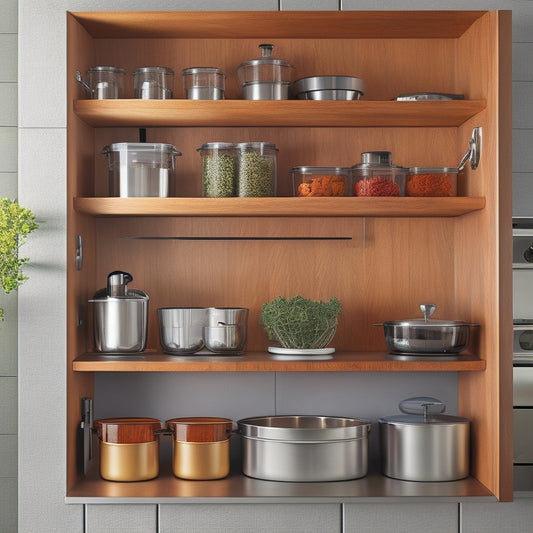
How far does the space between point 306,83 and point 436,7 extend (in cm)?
43

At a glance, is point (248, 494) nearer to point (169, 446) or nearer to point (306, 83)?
point (169, 446)

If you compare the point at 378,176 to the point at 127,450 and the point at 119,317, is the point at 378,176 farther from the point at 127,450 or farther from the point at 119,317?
the point at 127,450

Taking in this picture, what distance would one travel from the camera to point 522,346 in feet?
7.34

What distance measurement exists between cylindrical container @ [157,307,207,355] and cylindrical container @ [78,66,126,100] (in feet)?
2.02

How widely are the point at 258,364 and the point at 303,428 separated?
22cm

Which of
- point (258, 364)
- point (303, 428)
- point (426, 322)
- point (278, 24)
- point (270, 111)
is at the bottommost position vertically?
point (303, 428)

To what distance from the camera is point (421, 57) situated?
244cm

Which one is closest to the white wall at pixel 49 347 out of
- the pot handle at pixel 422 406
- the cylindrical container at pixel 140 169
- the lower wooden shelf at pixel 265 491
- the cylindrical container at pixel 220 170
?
the lower wooden shelf at pixel 265 491

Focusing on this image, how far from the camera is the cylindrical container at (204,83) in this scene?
7.25 ft

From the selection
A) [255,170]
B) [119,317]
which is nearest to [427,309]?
[255,170]

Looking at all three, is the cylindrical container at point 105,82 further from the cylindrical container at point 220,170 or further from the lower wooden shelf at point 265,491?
the lower wooden shelf at point 265,491

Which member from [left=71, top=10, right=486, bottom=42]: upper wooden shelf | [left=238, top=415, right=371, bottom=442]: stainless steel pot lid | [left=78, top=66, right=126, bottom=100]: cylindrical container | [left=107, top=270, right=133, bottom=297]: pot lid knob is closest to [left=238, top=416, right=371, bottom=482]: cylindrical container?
[left=238, top=415, right=371, bottom=442]: stainless steel pot lid

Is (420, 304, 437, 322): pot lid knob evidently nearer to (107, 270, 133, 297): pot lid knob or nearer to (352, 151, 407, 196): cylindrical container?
(352, 151, 407, 196): cylindrical container

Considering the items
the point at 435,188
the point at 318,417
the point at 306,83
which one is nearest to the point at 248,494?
the point at 318,417
